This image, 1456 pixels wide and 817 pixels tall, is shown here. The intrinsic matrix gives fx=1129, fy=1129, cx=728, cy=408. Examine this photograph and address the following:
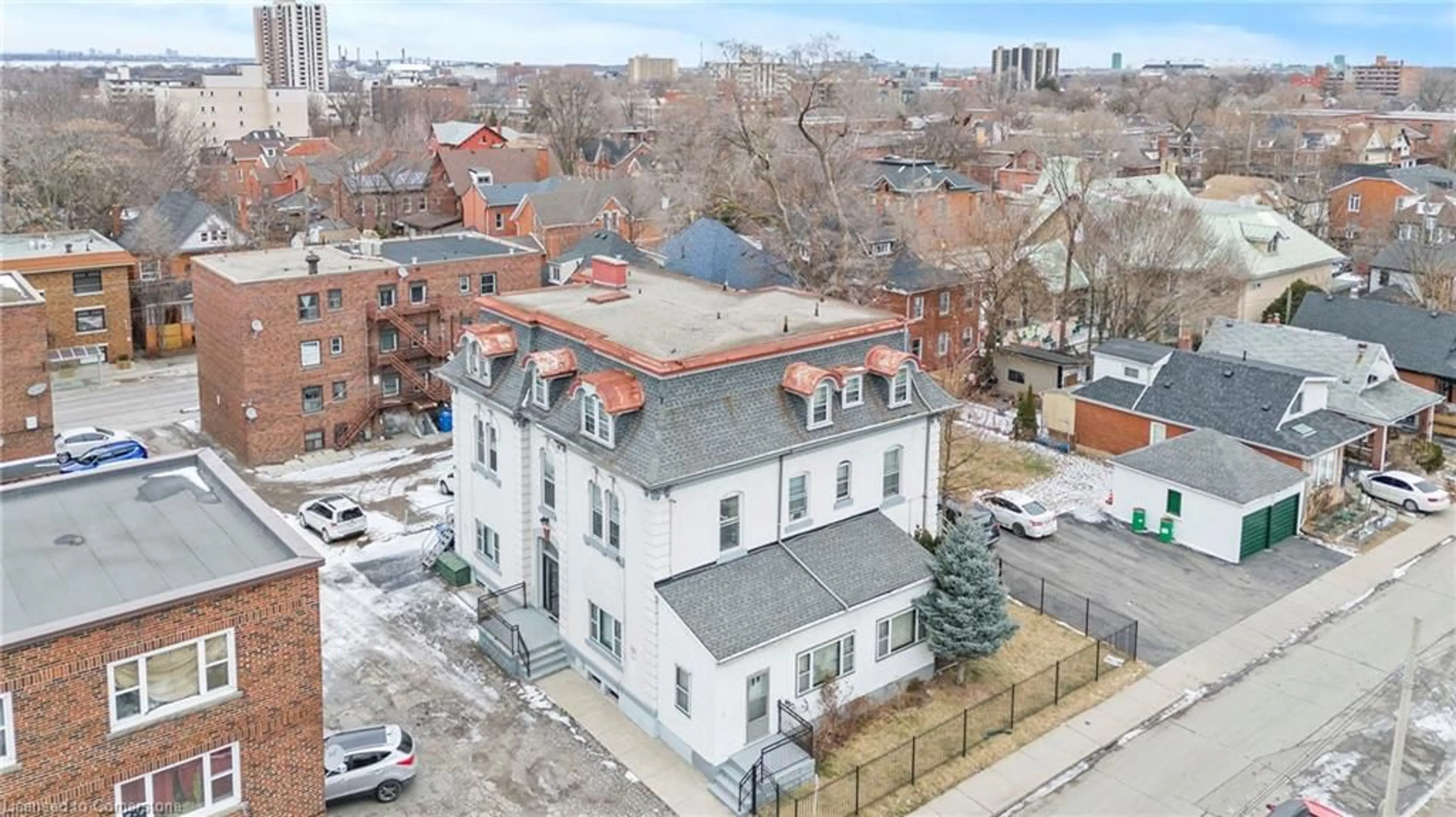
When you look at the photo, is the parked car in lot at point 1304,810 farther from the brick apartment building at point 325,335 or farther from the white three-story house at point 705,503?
the brick apartment building at point 325,335

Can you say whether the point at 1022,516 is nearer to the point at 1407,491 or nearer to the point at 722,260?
the point at 1407,491

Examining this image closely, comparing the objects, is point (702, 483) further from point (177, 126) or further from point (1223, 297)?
point (177, 126)

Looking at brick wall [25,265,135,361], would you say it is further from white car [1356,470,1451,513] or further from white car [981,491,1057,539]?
white car [1356,470,1451,513]

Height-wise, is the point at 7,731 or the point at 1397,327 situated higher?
the point at 1397,327

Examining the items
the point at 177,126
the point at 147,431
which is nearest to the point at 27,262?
the point at 147,431

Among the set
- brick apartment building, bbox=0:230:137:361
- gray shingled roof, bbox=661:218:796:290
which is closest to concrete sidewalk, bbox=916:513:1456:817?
gray shingled roof, bbox=661:218:796:290

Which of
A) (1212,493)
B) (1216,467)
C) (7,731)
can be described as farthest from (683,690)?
(1216,467)
